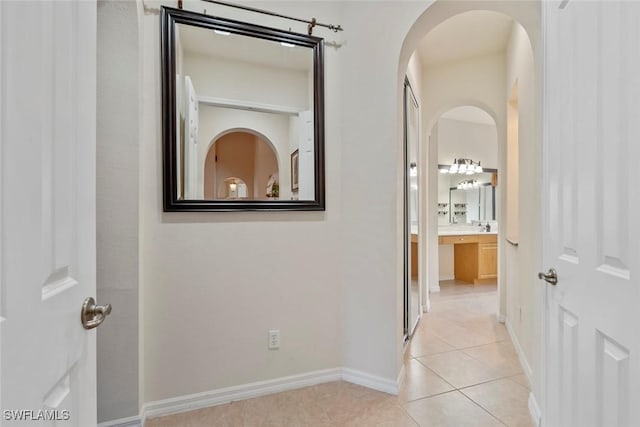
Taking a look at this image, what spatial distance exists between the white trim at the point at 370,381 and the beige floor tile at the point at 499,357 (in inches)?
34.8

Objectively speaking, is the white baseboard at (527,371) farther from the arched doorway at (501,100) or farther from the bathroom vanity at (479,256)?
the bathroom vanity at (479,256)

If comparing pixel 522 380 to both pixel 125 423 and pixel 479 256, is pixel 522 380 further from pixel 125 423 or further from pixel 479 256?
pixel 479 256

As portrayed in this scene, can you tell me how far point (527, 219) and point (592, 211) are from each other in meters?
1.36

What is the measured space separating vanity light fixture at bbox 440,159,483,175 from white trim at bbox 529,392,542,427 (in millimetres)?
4373

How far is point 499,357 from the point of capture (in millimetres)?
2670

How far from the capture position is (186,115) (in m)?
1.99

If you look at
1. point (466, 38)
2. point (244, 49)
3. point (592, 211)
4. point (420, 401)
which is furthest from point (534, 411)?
point (466, 38)

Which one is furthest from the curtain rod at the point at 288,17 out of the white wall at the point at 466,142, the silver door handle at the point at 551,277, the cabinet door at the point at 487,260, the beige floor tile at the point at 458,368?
the cabinet door at the point at 487,260

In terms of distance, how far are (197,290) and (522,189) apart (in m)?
2.33

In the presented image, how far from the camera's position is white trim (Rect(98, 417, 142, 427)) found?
1699 millimetres
